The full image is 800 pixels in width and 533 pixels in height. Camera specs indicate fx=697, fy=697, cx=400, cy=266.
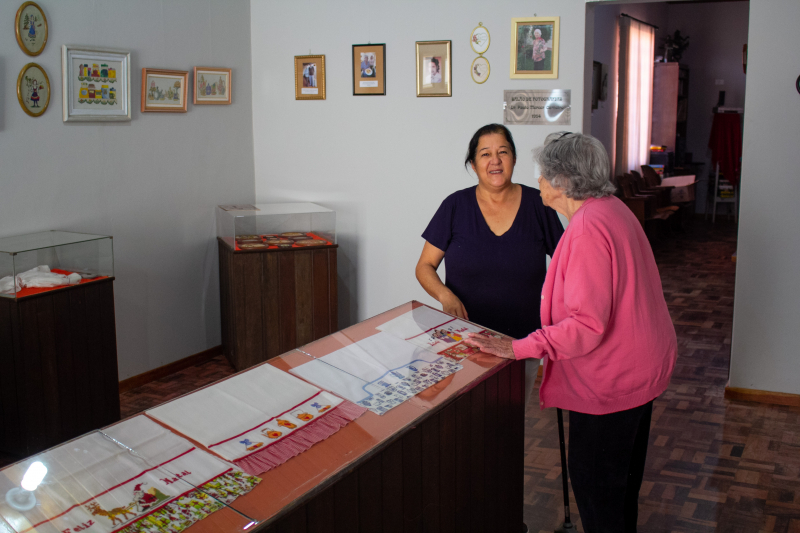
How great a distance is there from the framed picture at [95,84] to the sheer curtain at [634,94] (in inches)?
283

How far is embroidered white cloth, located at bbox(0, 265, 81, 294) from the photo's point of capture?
3.45 meters

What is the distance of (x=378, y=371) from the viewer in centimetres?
215

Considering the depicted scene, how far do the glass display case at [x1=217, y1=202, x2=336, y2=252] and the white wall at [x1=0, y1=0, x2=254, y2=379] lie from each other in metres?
0.33

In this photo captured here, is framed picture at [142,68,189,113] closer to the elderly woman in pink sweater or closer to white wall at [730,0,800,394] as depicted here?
the elderly woman in pink sweater

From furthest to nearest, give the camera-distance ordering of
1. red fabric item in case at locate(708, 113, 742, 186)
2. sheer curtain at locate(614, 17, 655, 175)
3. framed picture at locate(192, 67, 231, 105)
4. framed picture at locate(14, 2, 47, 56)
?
red fabric item in case at locate(708, 113, 742, 186)
sheer curtain at locate(614, 17, 655, 175)
framed picture at locate(192, 67, 231, 105)
framed picture at locate(14, 2, 47, 56)

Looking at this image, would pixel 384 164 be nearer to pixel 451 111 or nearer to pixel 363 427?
pixel 451 111

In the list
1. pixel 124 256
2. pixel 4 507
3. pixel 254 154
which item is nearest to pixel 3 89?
pixel 124 256

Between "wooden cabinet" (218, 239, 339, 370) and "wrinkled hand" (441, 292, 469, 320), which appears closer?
"wrinkled hand" (441, 292, 469, 320)

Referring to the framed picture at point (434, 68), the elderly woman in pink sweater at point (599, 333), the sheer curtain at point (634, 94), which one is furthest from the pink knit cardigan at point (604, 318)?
the sheer curtain at point (634, 94)

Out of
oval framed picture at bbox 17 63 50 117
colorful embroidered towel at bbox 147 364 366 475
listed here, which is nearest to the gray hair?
colorful embroidered towel at bbox 147 364 366 475

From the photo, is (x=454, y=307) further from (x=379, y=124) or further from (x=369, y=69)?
(x=369, y=69)

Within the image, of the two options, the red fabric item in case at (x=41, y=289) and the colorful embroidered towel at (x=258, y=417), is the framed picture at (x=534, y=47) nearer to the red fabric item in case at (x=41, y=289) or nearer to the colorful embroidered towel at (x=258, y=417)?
the red fabric item in case at (x=41, y=289)

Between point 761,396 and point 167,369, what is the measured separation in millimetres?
3981

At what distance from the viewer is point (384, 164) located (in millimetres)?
5180
